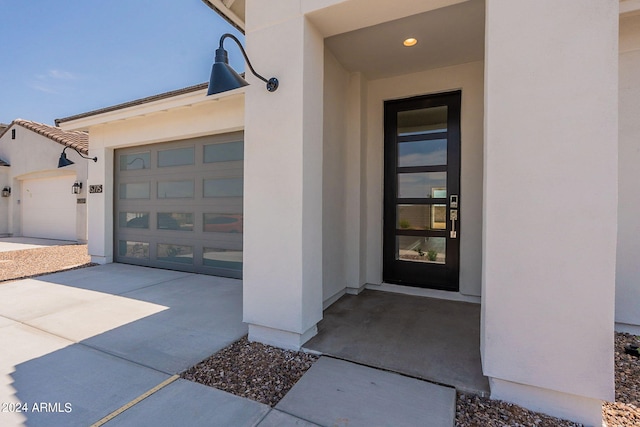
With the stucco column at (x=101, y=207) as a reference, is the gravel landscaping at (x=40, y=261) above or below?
below

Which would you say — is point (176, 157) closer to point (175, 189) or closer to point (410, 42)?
point (175, 189)

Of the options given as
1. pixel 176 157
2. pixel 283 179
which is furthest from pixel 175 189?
pixel 283 179

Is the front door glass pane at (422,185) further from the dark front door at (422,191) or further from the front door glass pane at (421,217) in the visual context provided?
the front door glass pane at (421,217)

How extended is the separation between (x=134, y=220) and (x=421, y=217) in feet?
19.6

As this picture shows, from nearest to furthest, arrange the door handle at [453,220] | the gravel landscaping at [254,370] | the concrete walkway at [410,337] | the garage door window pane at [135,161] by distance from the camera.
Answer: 1. the gravel landscaping at [254,370]
2. the concrete walkway at [410,337]
3. the door handle at [453,220]
4. the garage door window pane at [135,161]

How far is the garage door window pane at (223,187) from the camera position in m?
5.05

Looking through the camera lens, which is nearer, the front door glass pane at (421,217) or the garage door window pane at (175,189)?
the front door glass pane at (421,217)

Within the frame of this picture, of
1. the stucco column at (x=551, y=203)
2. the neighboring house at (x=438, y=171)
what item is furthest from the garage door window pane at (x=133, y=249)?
the stucco column at (x=551, y=203)

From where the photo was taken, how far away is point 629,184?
300 centimetres

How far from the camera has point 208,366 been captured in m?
2.40

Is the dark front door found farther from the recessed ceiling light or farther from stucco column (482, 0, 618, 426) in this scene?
stucco column (482, 0, 618, 426)

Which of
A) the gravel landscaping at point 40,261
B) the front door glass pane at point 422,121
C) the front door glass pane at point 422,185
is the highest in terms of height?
the front door glass pane at point 422,121

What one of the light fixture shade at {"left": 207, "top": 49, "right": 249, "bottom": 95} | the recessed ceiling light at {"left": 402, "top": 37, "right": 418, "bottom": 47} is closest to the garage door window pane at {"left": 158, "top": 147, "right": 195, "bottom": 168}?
the light fixture shade at {"left": 207, "top": 49, "right": 249, "bottom": 95}

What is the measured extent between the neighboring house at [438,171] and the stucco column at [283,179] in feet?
0.05
